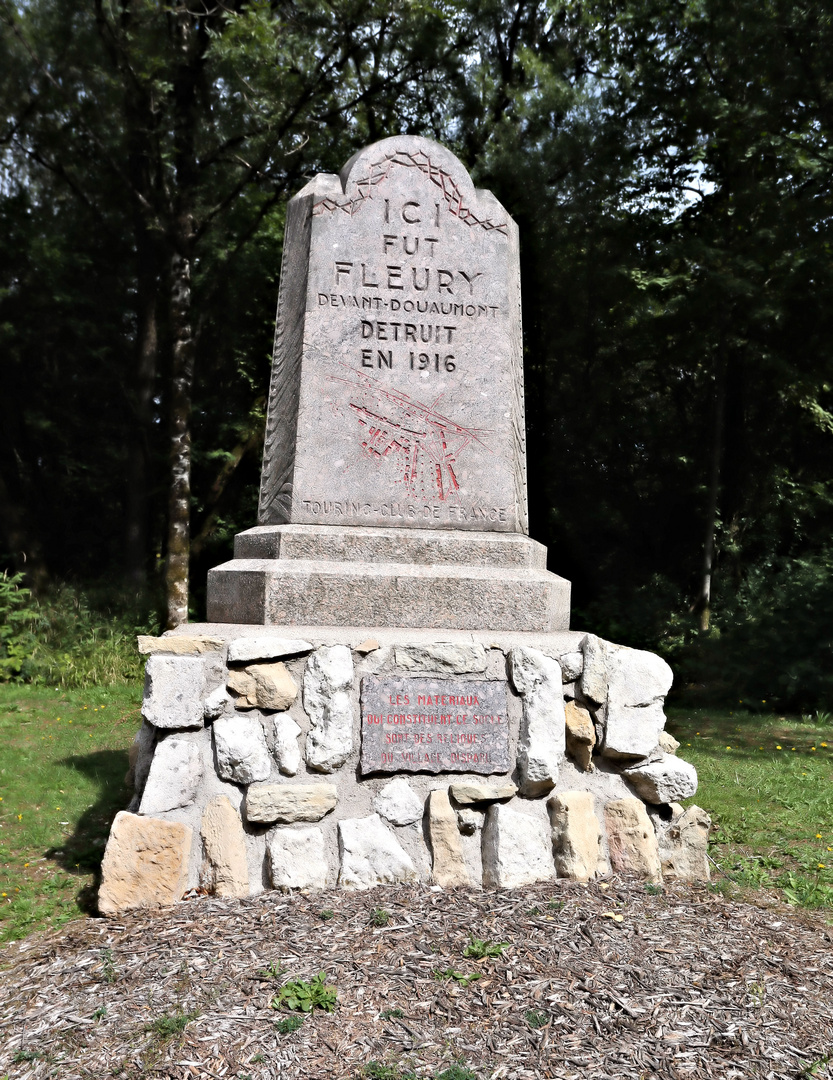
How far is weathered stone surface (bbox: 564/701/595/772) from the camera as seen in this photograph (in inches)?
137

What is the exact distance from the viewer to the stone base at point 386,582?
141 inches

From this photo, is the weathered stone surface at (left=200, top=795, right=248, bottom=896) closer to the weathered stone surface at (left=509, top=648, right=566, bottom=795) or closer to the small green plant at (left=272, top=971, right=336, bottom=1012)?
the small green plant at (left=272, top=971, right=336, bottom=1012)

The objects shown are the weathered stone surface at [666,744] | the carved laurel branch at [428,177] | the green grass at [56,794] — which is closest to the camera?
the green grass at [56,794]

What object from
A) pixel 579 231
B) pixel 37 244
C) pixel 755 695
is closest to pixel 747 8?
pixel 579 231

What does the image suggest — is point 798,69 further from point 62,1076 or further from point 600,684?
point 62,1076

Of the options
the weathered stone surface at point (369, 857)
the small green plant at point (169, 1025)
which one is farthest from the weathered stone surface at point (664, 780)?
the small green plant at point (169, 1025)

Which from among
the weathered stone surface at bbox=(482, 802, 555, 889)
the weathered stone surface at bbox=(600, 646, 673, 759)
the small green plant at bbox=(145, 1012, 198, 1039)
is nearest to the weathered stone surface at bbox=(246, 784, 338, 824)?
the weathered stone surface at bbox=(482, 802, 555, 889)

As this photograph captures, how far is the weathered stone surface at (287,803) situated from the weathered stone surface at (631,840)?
1.06 meters

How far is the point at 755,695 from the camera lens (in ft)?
29.9

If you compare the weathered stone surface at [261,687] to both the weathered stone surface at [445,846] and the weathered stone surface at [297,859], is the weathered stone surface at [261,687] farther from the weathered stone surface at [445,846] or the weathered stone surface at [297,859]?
the weathered stone surface at [445,846]

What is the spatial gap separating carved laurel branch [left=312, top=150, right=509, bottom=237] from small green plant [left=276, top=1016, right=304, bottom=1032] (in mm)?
3092

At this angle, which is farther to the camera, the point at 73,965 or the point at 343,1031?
the point at 73,965

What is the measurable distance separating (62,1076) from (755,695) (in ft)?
26.5

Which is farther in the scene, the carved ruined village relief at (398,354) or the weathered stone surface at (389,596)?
the carved ruined village relief at (398,354)
